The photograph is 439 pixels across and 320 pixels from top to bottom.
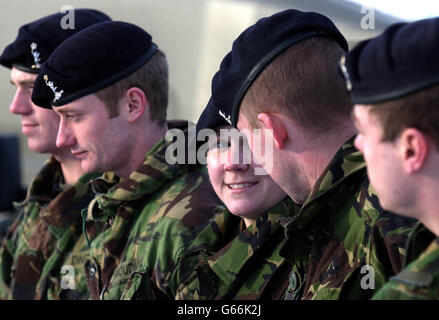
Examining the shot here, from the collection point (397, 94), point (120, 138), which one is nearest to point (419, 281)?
point (397, 94)

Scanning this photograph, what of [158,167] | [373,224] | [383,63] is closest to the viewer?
[383,63]

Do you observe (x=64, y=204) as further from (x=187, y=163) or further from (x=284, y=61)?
(x=284, y=61)

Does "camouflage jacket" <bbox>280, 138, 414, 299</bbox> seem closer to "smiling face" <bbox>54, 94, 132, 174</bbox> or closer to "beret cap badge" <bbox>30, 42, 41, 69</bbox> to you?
"smiling face" <bbox>54, 94, 132, 174</bbox>

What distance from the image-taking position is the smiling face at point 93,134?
3111 millimetres

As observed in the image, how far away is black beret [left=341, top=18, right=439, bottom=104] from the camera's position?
1.47m

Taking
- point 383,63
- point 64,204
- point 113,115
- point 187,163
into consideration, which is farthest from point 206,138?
point 64,204

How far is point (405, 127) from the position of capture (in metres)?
1.49

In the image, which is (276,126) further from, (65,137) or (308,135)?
(65,137)

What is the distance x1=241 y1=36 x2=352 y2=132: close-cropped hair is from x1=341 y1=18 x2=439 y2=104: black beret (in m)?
0.39

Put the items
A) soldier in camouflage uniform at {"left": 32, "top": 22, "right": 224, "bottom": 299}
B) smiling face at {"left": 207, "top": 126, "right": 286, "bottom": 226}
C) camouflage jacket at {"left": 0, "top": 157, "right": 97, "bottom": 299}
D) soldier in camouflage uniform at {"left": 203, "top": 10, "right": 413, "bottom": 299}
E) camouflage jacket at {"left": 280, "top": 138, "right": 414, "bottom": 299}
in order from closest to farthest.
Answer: camouflage jacket at {"left": 280, "top": 138, "right": 414, "bottom": 299}
soldier in camouflage uniform at {"left": 203, "top": 10, "right": 413, "bottom": 299}
smiling face at {"left": 207, "top": 126, "right": 286, "bottom": 226}
soldier in camouflage uniform at {"left": 32, "top": 22, "right": 224, "bottom": 299}
camouflage jacket at {"left": 0, "top": 157, "right": 97, "bottom": 299}

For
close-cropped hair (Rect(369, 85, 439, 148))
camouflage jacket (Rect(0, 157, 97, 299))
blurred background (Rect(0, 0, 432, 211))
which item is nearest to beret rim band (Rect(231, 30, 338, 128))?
close-cropped hair (Rect(369, 85, 439, 148))

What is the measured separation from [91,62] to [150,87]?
0.27m
